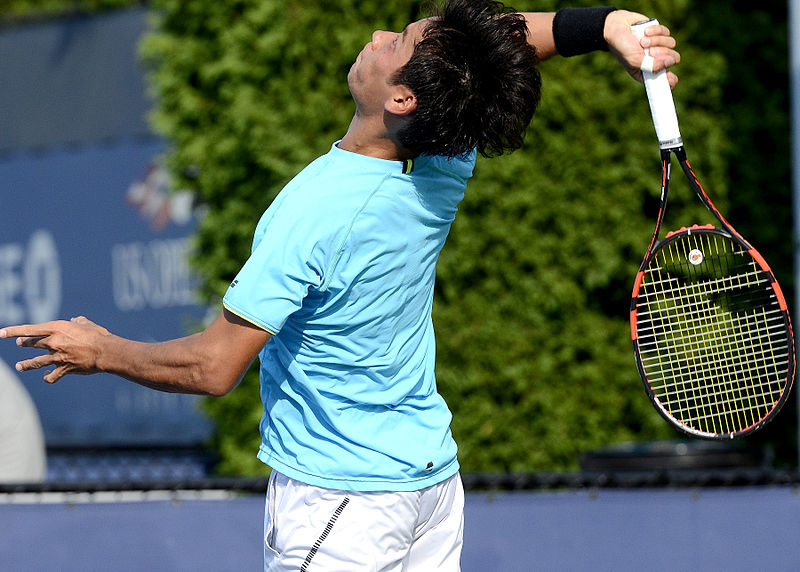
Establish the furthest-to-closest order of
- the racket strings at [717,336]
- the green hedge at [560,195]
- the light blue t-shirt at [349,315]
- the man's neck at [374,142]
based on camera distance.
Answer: the green hedge at [560,195] → the racket strings at [717,336] → the man's neck at [374,142] → the light blue t-shirt at [349,315]

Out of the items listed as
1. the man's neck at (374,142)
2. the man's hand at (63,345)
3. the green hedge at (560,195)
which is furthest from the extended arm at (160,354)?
the green hedge at (560,195)

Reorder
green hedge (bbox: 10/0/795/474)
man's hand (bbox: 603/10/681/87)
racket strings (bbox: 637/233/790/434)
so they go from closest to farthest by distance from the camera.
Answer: man's hand (bbox: 603/10/681/87), racket strings (bbox: 637/233/790/434), green hedge (bbox: 10/0/795/474)

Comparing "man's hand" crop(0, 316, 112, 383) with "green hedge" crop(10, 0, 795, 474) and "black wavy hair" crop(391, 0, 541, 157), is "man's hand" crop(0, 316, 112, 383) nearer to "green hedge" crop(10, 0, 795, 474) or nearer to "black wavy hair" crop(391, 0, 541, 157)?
"black wavy hair" crop(391, 0, 541, 157)

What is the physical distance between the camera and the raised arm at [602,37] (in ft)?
7.06

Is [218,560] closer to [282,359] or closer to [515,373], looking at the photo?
[282,359]

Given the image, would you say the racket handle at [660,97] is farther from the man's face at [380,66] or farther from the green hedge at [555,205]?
the green hedge at [555,205]

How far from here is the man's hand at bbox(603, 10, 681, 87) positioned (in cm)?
215

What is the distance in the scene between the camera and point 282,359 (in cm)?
204

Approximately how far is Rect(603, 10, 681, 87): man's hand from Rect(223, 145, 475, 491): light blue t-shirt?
0.44m

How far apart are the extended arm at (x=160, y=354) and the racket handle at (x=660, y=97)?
0.96 meters

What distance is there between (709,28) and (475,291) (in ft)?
5.56

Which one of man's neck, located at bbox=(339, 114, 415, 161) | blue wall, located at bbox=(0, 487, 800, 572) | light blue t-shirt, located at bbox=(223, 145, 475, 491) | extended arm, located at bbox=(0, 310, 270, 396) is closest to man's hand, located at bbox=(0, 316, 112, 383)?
extended arm, located at bbox=(0, 310, 270, 396)

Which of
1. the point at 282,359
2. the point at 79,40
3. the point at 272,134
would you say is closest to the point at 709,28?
the point at 272,134

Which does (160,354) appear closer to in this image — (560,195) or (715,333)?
(715,333)
